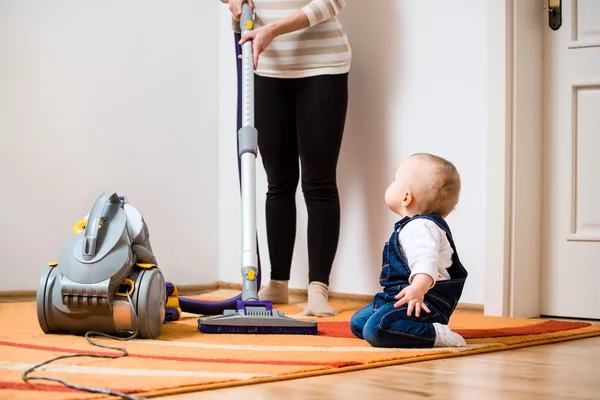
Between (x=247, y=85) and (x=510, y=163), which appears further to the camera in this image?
(x=510, y=163)

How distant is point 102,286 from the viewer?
1.57 m

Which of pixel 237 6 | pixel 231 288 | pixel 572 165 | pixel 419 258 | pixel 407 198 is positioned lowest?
pixel 231 288

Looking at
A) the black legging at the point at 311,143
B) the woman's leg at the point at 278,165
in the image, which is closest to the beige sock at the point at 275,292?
the woman's leg at the point at 278,165

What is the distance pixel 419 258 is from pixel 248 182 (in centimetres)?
59

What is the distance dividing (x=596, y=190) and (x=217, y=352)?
1.33 metres

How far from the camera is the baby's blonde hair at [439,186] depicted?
1.60 metres

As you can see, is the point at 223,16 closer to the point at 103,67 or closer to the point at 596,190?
the point at 103,67

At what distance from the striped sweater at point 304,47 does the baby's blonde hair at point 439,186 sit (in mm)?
800

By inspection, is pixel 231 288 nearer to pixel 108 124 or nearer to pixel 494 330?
pixel 108 124

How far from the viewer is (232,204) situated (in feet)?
Answer: 10.3

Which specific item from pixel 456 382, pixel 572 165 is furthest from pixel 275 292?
pixel 456 382

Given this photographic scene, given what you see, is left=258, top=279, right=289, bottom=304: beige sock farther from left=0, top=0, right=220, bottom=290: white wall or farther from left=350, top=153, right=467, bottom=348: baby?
left=350, top=153, right=467, bottom=348: baby

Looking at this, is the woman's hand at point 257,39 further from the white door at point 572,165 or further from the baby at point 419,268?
the white door at point 572,165

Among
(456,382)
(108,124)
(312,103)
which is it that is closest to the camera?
(456,382)
